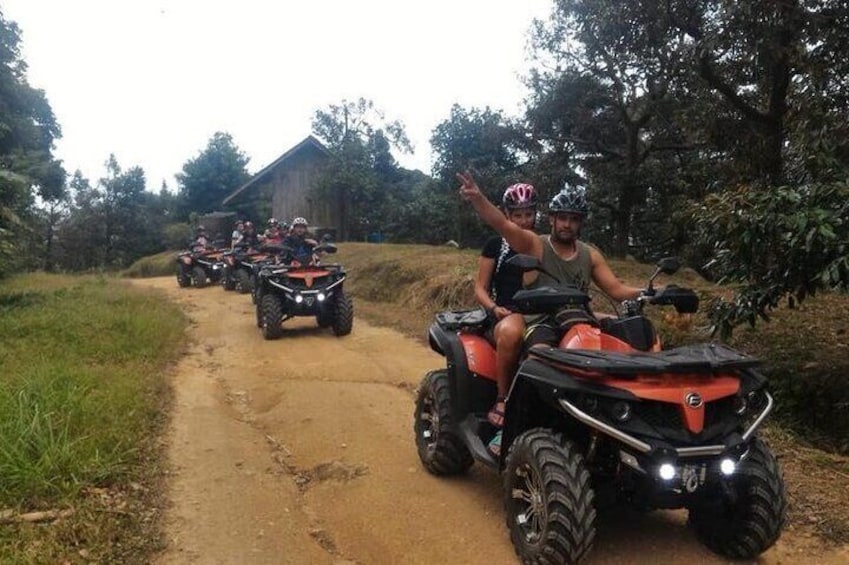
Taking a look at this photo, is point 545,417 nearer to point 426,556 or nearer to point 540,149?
point 426,556

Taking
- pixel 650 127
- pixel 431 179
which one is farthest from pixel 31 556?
pixel 431 179

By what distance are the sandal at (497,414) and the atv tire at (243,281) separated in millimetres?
14529

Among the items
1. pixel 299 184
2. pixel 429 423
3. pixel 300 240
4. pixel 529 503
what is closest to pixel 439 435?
pixel 429 423

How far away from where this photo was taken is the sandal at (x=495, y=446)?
4.11 metres

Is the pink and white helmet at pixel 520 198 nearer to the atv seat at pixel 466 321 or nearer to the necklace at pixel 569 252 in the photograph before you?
the necklace at pixel 569 252

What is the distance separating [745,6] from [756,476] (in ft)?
21.7

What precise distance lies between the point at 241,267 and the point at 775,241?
1494 centimetres

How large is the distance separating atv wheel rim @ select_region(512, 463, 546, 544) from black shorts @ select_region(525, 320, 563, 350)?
2.43 ft

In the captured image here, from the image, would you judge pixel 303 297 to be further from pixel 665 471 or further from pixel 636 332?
pixel 665 471

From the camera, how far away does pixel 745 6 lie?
321 inches

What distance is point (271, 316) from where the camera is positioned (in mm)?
10727

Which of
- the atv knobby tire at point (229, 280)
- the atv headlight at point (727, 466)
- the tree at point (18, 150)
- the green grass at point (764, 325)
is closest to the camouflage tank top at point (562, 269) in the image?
the green grass at point (764, 325)

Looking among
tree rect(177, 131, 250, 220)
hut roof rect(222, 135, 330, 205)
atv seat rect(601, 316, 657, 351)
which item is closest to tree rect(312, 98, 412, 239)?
hut roof rect(222, 135, 330, 205)

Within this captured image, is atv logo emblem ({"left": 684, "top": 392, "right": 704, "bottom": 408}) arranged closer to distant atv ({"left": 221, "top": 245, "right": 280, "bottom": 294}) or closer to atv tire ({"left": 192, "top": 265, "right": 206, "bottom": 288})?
distant atv ({"left": 221, "top": 245, "right": 280, "bottom": 294})
